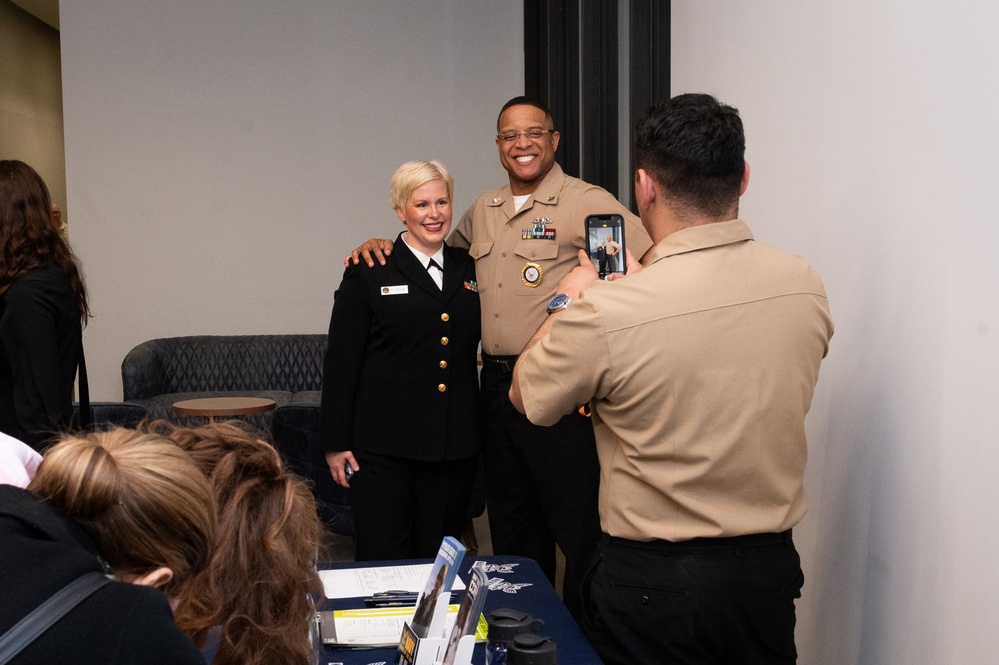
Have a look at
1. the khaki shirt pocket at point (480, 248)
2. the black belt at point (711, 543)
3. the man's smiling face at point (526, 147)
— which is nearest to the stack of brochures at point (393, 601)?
the black belt at point (711, 543)

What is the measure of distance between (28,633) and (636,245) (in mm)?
2243

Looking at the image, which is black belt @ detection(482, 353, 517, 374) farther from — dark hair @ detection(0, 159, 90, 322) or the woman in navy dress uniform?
dark hair @ detection(0, 159, 90, 322)

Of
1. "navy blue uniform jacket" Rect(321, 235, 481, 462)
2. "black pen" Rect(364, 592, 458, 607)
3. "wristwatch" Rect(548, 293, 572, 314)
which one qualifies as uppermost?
"wristwatch" Rect(548, 293, 572, 314)

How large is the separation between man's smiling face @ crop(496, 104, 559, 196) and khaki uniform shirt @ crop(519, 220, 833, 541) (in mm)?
1352

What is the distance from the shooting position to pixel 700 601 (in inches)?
71.8

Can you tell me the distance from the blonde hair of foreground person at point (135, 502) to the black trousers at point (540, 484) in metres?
1.79

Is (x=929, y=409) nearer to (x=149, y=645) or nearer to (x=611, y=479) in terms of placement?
(x=611, y=479)

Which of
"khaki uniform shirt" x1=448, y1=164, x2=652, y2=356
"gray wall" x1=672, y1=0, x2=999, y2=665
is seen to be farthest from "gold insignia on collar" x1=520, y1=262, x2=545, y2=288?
"gray wall" x1=672, y1=0, x2=999, y2=665

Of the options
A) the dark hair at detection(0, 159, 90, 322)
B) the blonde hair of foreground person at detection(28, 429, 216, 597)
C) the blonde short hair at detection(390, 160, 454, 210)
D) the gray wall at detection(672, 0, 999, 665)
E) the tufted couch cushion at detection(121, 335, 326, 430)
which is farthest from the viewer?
the tufted couch cushion at detection(121, 335, 326, 430)

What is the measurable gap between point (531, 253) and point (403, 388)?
1.88 feet

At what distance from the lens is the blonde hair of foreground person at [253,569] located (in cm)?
140

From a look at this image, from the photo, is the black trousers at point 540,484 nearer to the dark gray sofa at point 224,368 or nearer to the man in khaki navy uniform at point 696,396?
the man in khaki navy uniform at point 696,396

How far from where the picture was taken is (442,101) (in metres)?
7.80

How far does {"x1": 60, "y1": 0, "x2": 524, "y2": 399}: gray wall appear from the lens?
296 inches
